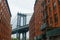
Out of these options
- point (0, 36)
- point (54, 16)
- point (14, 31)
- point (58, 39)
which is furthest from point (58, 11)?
point (14, 31)

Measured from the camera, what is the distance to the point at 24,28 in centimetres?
15375

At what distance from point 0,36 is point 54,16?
96.8 ft

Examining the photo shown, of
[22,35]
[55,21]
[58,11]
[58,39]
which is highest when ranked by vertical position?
[58,11]

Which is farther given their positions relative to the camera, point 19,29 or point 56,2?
point 19,29

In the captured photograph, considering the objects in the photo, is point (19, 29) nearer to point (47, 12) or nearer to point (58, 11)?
point (47, 12)

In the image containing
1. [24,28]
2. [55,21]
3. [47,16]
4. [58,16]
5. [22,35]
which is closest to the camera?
[58,16]

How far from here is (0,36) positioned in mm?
66500

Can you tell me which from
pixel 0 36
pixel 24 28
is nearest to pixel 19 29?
pixel 24 28

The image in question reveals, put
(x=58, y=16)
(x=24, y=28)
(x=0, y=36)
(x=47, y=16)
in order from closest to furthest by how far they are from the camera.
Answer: (x=58, y=16)
(x=47, y=16)
(x=0, y=36)
(x=24, y=28)

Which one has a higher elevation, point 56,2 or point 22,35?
point 56,2

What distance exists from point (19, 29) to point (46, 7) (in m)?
107

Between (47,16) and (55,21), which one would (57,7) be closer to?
(55,21)

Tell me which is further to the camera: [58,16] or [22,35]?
[22,35]

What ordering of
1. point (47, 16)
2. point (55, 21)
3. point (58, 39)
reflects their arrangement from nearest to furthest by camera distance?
1. point (58, 39)
2. point (55, 21)
3. point (47, 16)
